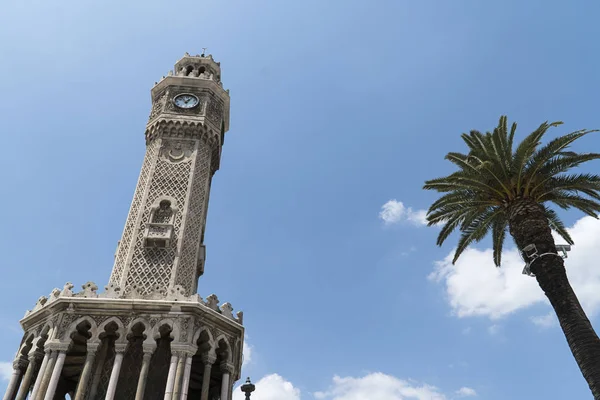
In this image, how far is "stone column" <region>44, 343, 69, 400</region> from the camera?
50.8 ft

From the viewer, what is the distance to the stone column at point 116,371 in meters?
15.5

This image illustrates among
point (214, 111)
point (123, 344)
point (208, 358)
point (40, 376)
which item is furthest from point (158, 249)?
point (214, 111)

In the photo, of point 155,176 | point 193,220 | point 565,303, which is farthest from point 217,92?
point 565,303

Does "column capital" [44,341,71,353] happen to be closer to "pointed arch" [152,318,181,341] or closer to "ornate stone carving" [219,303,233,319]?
"pointed arch" [152,318,181,341]

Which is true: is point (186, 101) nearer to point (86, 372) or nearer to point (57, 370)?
point (86, 372)

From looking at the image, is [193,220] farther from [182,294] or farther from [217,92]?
[217,92]

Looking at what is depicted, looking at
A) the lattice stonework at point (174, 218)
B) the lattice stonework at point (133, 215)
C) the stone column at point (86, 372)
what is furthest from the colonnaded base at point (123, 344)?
the lattice stonework at point (133, 215)

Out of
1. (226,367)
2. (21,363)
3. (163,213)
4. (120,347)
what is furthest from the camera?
(163,213)

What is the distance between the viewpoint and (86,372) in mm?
16031

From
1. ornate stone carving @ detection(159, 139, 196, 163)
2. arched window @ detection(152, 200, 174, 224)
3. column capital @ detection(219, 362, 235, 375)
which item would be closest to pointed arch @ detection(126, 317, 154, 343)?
column capital @ detection(219, 362, 235, 375)

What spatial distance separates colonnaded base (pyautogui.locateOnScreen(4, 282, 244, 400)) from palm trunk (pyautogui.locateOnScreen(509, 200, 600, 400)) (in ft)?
31.9

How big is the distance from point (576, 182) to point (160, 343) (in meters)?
14.0

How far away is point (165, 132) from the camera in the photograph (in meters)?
23.8

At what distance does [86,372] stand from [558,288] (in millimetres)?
13723
